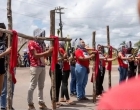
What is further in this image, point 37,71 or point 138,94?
point 37,71

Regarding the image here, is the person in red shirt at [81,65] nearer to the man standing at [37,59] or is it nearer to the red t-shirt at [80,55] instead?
the red t-shirt at [80,55]

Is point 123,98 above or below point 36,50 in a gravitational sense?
below

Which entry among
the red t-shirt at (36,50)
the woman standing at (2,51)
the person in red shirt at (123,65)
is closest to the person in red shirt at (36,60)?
the red t-shirt at (36,50)

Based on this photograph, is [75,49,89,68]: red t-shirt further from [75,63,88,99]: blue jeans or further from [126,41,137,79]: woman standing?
[126,41,137,79]: woman standing

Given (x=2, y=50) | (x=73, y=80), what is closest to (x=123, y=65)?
(x=73, y=80)

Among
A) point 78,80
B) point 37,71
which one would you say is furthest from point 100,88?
point 37,71

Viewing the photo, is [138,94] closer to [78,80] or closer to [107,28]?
[78,80]

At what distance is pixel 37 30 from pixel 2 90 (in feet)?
5.43

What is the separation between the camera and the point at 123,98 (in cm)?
98

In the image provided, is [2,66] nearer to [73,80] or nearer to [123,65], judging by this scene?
[73,80]

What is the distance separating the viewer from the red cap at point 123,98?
37.9 inches

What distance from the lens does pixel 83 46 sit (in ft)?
30.0

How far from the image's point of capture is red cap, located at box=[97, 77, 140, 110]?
962 millimetres

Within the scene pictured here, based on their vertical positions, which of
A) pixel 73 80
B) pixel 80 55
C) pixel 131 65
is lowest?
pixel 73 80
